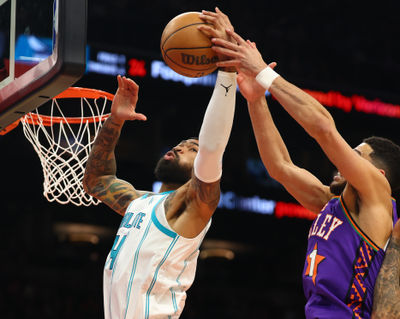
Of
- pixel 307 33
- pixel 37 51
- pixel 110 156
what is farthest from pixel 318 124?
pixel 307 33

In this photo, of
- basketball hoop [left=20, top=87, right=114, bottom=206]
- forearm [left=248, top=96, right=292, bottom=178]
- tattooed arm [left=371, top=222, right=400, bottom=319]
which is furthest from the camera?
basketball hoop [left=20, top=87, right=114, bottom=206]

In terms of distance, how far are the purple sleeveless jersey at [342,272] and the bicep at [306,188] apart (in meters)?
0.43

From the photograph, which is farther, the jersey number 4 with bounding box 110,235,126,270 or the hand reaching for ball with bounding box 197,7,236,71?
the jersey number 4 with bounding box 110,235,126,270

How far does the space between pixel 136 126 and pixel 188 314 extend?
335 cm

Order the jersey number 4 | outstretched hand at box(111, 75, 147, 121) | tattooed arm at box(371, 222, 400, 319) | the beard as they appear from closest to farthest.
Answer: tattooed arm at box(371, 222, 400, 319) < the jersey number 4 < the beard < outstretched hand at box(111, 75, 147, 121)

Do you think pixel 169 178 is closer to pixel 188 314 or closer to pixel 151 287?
pixel 151 287

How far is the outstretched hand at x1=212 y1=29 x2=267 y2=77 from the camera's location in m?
3.21

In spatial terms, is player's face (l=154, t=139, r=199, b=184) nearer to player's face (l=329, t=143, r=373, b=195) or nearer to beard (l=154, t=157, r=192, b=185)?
beard (l=154, t=157, r=192, b=185)

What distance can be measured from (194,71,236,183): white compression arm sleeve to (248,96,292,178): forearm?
0.49 m

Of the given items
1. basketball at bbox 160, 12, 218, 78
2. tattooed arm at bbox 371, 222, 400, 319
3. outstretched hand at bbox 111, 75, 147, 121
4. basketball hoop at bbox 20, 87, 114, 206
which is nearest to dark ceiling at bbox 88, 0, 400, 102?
basketball hoop at bbox 20, 87, 114, 206

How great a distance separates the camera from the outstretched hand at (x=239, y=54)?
3209mm

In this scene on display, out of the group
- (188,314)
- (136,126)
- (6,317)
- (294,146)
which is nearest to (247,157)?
(294,146)

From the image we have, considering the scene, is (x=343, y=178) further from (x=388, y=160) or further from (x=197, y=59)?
(x=197, y=59)

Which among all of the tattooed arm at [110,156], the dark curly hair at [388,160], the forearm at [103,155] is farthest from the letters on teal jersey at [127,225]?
the dark curly hair at [388,160]
